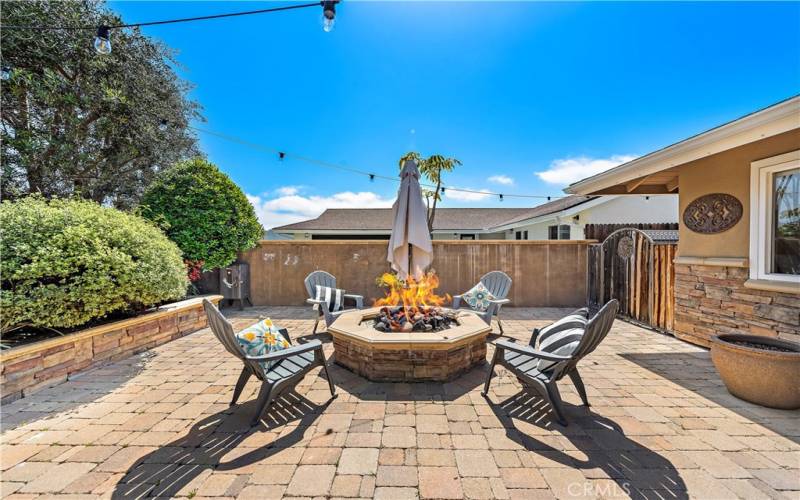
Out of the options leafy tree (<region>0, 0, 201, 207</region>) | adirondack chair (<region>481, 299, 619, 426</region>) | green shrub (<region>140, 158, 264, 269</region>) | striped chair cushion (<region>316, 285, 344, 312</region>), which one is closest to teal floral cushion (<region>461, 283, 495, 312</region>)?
adirondack chair (<region>481, 299, 619, 426</region>)

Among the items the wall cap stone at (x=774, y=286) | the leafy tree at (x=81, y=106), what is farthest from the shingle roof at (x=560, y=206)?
the leafy tree at (x=81, y=106)

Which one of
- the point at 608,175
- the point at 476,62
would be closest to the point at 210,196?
the point at 476,62

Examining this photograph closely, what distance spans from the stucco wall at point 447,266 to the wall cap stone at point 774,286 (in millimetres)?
3440

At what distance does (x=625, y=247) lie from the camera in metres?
5.72

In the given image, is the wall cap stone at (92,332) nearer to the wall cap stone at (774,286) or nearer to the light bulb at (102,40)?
the light bulb at (102,40)

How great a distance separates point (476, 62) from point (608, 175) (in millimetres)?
3996

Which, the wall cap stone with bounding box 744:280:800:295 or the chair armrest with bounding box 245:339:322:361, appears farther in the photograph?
the wall cap stone with bounding box 744:280:800:295

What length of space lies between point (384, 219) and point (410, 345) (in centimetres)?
1417

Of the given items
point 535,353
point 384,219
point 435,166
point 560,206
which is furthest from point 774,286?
point 384,219

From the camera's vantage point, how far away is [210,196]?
6.17m

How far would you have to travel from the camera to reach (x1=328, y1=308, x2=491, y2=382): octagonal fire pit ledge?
3062 mm

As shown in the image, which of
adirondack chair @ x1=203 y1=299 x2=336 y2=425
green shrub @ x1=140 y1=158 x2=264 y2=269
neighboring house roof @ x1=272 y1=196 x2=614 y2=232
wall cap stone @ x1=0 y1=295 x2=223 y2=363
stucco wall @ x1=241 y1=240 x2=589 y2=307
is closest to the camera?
adirondack chair @ x1=203 y1=299 x2=336 y2=425

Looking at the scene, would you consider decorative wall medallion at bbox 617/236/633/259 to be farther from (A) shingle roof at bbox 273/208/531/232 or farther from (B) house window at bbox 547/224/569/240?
(A) shingle roof at bbox 273/208/531/232
